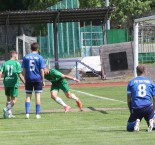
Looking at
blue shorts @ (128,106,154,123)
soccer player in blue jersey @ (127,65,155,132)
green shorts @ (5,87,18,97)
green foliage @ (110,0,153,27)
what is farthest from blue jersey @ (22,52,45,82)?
green foliage @ (110,0,153,27)

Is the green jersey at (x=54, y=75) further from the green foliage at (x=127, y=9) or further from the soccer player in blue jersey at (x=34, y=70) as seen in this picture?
the green foliage at (x=127, y=9)

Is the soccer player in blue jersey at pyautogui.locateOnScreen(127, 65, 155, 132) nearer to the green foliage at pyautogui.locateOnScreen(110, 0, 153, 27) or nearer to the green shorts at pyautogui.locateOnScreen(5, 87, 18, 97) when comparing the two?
the green shorts at pyautogui.locateOnScreen(5, 87, 18, 97)

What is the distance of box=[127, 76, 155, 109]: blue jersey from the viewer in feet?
43.6

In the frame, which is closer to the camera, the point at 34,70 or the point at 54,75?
the point at 34,70

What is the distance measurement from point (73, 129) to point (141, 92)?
1802 millimetres

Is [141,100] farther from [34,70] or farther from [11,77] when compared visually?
Result: [11,77]

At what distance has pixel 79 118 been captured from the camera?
53.8 feet

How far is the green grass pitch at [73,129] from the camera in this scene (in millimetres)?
11969

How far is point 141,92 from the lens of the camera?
13273mm

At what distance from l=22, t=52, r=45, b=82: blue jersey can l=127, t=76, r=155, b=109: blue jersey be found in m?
3.75

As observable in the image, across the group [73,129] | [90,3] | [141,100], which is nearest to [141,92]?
[141,100]

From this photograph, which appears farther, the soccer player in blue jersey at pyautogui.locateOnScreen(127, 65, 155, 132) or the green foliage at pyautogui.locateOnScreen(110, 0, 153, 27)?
the green foliage at pyautogui.locateOnScreen(110, 0, 153, 27)

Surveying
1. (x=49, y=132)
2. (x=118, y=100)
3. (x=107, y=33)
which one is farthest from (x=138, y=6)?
(x=49, y=132)

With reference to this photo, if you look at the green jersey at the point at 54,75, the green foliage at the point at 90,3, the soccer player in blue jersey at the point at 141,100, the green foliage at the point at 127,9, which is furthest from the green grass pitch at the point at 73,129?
the green foliage at the point at 127,9
